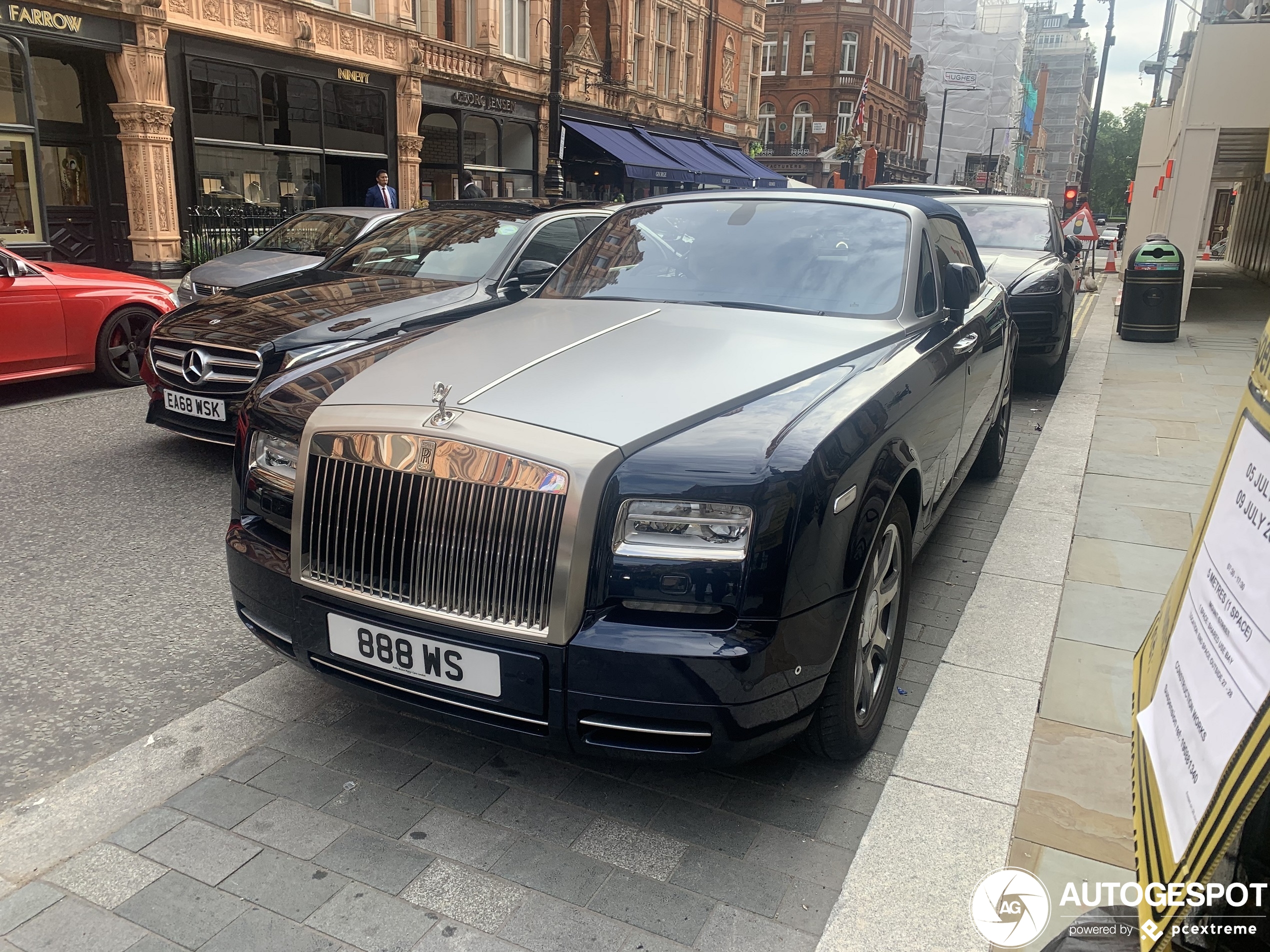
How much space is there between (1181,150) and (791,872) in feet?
56.0

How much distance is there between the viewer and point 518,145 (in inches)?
1118

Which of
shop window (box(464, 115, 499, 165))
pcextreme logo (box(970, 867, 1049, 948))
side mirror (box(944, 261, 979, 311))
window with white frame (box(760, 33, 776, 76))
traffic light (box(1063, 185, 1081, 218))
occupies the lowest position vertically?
pcextreme logo (box(970, 867, 1049, 948))

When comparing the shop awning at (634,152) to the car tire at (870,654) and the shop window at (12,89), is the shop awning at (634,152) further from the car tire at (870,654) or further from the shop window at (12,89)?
the car tire at (870,654)

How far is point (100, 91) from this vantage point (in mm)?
17047

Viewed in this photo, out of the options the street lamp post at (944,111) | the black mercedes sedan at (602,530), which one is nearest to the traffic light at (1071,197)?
the black mercedes sedan at (602,530)

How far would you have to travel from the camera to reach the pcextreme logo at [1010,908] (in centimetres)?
241

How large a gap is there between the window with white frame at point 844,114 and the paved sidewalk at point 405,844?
61642 millimetres

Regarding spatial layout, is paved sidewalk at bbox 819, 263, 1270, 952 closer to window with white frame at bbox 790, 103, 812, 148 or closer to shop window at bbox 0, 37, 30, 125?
shop window at bbox 0, 37, 30, 125

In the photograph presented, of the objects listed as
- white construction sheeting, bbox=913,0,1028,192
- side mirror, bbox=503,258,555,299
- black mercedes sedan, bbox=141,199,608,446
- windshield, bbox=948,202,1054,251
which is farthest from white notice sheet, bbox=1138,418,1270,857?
white construction sheeting, bbox=913,0,1028,192

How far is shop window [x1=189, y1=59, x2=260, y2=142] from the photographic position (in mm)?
17906

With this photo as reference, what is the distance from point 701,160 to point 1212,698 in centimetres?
3614

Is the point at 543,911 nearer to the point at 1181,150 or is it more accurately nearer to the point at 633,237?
the point at 633,237

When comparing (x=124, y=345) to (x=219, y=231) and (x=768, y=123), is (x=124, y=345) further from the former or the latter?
(x=768, y=123)

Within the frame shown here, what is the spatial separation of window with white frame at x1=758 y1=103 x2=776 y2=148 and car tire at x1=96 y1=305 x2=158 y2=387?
187 feet
